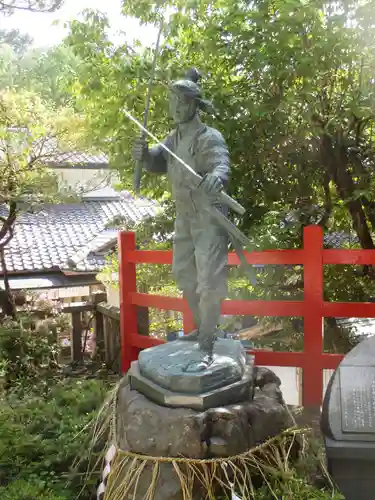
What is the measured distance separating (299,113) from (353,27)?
1073 millimetres

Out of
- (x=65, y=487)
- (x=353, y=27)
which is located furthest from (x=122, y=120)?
(x=65, y=487)

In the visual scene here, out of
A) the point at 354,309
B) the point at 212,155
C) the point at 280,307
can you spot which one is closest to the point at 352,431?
the point at 354,309

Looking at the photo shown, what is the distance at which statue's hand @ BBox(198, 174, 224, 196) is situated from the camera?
3289 mm

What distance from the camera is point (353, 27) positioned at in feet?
18.0

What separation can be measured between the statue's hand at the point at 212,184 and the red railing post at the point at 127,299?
9.30 ft

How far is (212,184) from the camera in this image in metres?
3.29

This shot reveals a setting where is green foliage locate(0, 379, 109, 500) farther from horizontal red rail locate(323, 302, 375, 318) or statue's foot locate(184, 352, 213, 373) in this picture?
horizontal red rail locate(323, 302, 375, 318)

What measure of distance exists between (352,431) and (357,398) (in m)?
0.25

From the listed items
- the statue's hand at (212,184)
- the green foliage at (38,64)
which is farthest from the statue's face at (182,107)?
the green foliage at (38,64)

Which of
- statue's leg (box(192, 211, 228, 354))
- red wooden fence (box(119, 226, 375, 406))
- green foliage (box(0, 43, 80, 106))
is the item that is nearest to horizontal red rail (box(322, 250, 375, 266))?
red wooden fence (box(119, 226, 375, 406))

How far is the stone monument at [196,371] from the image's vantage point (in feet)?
10.8

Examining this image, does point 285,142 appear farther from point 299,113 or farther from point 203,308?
point 203,308

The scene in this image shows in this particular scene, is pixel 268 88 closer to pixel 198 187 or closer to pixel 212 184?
pixel 198 187

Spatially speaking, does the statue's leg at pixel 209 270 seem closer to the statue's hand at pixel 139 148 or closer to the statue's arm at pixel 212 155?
the statue's arm at pixel 212 155
